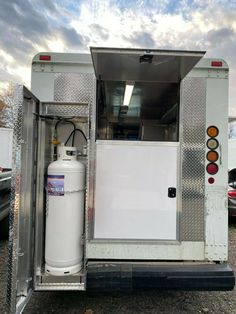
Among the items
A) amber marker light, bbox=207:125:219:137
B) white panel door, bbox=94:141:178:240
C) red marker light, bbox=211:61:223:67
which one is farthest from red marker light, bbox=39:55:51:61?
amber marker light, bbox=207:125:219:137

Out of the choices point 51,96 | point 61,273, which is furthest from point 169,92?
point 61,273

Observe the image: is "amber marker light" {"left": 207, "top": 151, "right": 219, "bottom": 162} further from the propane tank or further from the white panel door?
the propane tank

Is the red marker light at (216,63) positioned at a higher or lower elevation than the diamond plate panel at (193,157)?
higher

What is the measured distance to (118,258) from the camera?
9.12ft

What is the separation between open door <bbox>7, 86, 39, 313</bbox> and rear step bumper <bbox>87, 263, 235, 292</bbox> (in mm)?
620

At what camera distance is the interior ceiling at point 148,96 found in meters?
3.18

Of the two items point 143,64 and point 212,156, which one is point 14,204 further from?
point 212,156

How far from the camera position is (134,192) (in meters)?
2.81

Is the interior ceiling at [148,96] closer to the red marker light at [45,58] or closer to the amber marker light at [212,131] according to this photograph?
the amber marker light at [212,131]

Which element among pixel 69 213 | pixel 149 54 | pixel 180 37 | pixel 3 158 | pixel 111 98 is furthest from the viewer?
pixel 3 158

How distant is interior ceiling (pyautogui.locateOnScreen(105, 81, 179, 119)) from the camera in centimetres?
318

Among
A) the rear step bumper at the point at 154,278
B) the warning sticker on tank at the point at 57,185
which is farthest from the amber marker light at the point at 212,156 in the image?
the warning sticker on tank at the point at 57,185

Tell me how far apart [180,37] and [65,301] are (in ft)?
14.6

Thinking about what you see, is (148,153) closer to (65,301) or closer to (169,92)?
(169,92)
